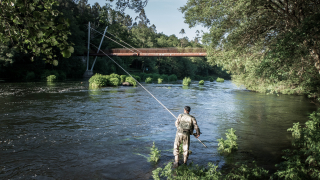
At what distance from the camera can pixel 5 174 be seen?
6652 millimetres

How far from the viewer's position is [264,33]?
1158 cm

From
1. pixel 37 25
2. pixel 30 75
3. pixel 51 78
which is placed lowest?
pixel 51 78

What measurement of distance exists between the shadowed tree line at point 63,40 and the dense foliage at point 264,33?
6.08ft

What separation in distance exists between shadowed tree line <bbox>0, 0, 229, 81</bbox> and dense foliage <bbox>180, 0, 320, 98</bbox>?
185cm

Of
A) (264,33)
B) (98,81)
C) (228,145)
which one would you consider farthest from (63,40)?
(98,81)

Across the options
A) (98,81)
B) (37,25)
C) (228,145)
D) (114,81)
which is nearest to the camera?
(37,25)

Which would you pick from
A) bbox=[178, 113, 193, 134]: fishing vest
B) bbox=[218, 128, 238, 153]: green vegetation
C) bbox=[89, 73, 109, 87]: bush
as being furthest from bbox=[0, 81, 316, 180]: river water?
bbox=[89, 73, 109, 87]: bush

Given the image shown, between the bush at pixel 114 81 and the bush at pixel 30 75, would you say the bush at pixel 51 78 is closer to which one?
the bush at pixel 30 75

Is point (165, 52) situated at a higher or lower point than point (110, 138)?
higher

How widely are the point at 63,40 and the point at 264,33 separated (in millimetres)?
10150

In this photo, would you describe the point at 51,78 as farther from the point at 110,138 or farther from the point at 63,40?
the point at 63,40

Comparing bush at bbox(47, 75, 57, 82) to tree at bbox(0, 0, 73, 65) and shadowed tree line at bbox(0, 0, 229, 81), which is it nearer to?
shadowed tree line at bbox(0, 0, 229, 81)

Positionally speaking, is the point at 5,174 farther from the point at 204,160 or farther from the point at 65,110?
the point at 65,110

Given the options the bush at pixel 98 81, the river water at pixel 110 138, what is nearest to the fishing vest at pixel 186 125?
the river water at pixel 110 138
